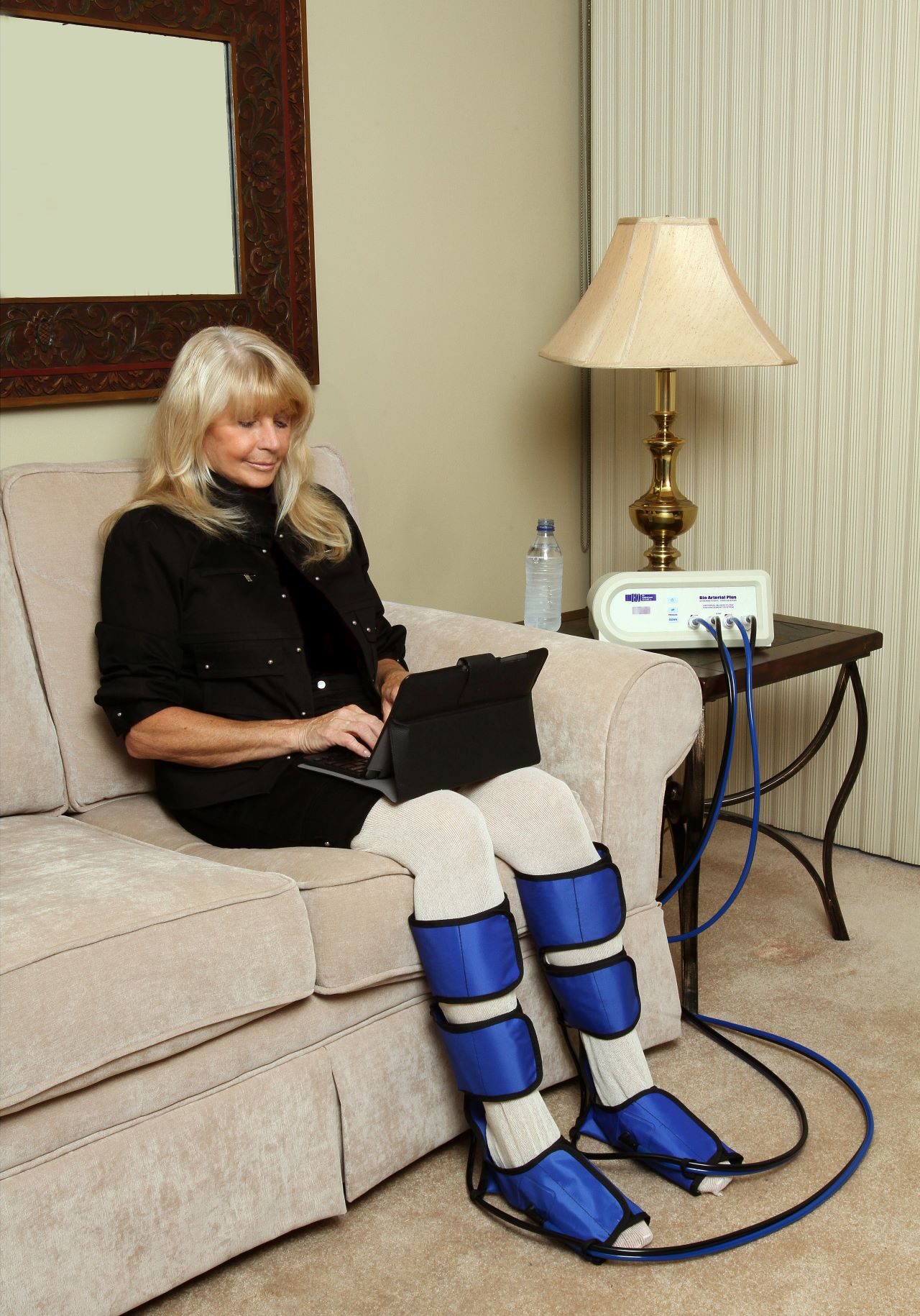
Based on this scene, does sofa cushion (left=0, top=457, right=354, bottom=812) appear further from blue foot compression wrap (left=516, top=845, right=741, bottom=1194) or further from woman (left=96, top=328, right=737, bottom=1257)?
blue foot compression wrap (left=516, top=845, right=741, bottom=1194)

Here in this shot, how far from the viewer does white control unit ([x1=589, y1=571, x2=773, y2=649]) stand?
2188 millimetres

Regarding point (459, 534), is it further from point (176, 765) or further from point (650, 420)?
point (176, 765)

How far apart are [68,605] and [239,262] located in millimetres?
799

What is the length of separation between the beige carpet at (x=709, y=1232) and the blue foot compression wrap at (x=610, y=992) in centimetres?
5

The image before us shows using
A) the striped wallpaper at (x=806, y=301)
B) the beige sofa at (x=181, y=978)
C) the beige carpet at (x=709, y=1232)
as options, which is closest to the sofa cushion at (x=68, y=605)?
the beige sofa at (x=181, y=978)

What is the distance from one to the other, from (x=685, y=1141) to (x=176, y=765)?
86 centimetres

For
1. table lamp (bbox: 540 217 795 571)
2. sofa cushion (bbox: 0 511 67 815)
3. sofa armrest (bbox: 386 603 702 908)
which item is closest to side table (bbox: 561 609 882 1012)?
sofa armrest (bbox: 386 603 702 908)

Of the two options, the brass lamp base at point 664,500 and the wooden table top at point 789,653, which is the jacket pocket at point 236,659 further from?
the brass lamp base at point 664,500

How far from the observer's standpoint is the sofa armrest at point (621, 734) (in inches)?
72.0

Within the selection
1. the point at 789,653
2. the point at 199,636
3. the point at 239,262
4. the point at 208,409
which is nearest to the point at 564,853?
the point at 199,636

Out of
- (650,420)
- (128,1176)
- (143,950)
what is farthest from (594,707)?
(650,420)

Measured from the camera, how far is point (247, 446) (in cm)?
193

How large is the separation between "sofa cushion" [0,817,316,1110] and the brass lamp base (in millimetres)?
1200

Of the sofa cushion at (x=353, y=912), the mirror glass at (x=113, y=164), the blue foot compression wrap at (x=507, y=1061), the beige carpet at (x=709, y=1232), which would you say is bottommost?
the beige carpet at (x=709, y=1232)
